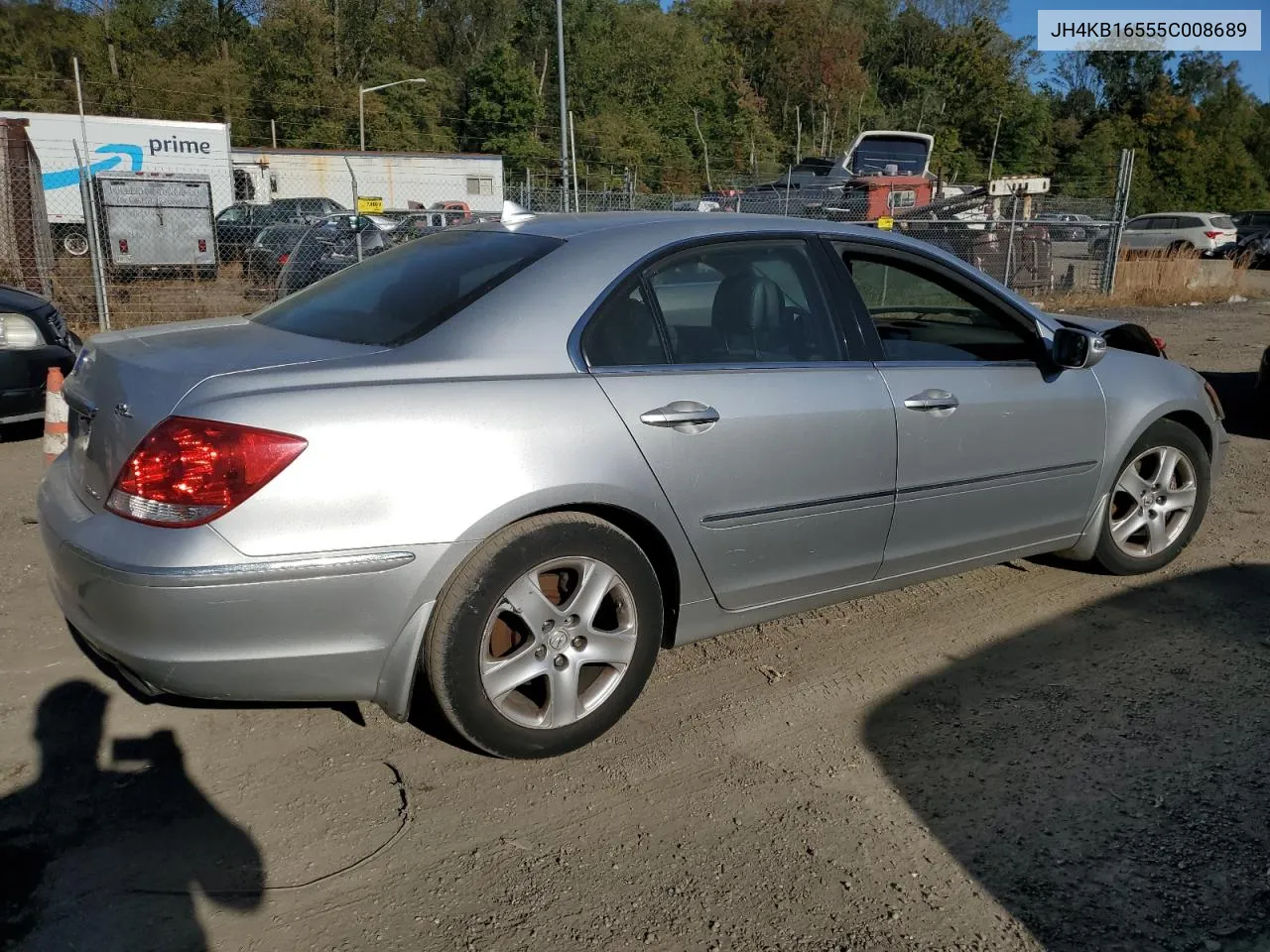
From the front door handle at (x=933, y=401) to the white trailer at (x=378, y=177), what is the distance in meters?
28.3

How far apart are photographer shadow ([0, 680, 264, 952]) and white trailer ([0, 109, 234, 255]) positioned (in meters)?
22.5

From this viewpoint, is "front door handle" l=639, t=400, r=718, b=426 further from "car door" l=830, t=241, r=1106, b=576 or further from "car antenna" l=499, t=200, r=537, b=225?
"car antenna" l=499, t=200, r=537, b=225

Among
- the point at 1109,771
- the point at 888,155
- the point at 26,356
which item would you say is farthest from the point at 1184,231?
the point at 1109,771

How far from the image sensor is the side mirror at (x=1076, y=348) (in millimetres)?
4023

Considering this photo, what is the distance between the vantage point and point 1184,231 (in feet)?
101

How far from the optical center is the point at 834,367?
11.9 feet

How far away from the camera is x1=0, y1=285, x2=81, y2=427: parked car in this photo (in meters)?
6.57

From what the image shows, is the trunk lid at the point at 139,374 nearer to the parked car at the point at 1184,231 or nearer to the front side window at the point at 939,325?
the front side window at the point at 939,325

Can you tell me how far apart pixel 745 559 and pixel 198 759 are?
175 centimetres

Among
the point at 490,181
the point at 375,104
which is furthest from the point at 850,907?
the point at 375,104

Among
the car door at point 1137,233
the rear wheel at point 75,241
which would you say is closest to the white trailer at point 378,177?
the rear wheel at point 75,241

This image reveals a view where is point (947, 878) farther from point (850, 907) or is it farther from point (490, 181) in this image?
point (490, 181)

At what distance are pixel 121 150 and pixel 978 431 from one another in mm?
25812

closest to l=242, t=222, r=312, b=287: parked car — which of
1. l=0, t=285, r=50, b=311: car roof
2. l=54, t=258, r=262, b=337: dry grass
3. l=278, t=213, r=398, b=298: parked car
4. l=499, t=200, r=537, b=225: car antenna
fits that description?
l=54, t=258, r=262, b=337: dry grass
